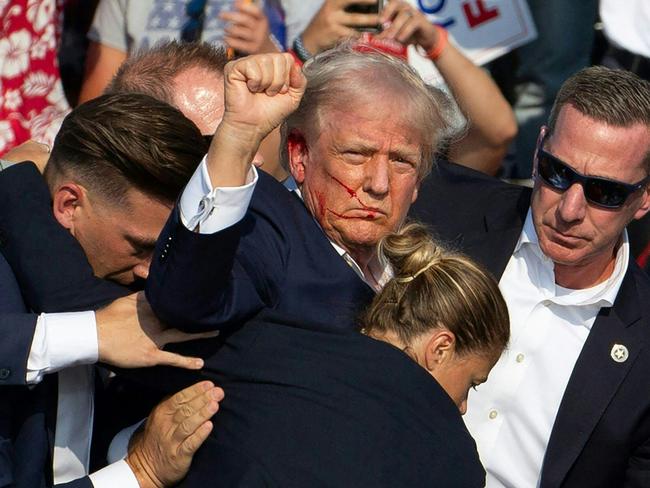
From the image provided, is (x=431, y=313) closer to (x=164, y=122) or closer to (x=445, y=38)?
(x=164, y=122)

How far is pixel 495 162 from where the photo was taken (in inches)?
171

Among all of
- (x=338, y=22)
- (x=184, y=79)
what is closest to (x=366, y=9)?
(x=338, y=22)

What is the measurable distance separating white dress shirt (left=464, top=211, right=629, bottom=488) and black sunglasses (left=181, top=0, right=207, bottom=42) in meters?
1.46

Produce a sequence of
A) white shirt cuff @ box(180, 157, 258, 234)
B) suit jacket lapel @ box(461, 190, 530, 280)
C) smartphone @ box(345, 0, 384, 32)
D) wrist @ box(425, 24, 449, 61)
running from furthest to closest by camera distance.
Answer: smartphone @ box(345, 0, 384, 32)
wrist @ box(425, 24, 449, 61)
suit jacket lapel @ box(461, 190, 530, 280)
white shirt cuff @ box(180, 157, 258, 234)

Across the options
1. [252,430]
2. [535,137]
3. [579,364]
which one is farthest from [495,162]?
[252,430]

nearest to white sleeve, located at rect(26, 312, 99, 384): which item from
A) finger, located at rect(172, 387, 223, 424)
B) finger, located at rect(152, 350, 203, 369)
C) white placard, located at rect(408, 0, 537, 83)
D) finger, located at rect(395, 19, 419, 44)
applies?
finger, located at rect(152, 350, 203, 369)

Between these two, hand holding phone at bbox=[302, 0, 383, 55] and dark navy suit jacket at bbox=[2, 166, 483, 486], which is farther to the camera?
hand holding phone at bbox=[302, 0, 383, 55]

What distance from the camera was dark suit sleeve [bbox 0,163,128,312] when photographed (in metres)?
2.76

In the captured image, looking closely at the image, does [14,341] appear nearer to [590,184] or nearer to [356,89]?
[356,89]

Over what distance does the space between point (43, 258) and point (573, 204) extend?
1470 mm

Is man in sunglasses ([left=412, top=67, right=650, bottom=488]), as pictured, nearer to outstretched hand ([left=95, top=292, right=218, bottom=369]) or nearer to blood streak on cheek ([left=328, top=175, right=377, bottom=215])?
blood streak on cheek ([left=328, top=175, right=377, bottom=215])

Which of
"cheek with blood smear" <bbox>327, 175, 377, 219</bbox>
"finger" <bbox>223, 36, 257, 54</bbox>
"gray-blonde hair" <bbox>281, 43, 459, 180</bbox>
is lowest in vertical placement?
"finger" <bbox>223, 36, 257, 54</bbox>

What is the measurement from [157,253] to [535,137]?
251 cm

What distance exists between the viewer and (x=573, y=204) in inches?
137
